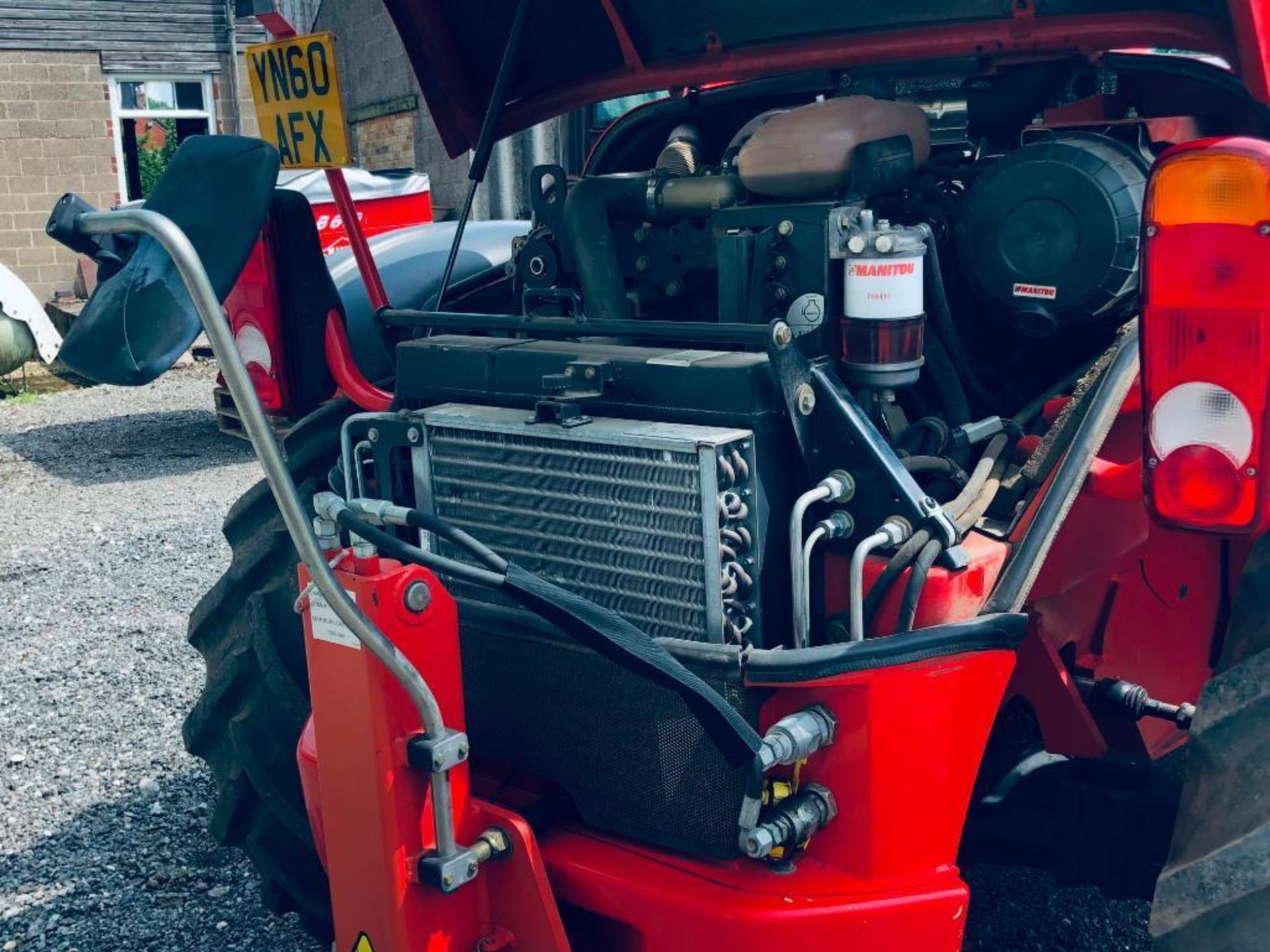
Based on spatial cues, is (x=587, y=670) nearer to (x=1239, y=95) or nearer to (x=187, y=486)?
(x=1239, y=95)

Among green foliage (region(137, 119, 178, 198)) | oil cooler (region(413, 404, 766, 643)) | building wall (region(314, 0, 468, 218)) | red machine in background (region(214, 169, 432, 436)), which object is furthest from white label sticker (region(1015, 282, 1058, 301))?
green foliage (region(137, 119, 178, 198))

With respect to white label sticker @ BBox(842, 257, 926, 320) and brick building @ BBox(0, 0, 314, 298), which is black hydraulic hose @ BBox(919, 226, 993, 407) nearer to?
white label sticker @ BBox(842, 257, 926, 320)

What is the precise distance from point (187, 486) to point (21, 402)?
4.04m

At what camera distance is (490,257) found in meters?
4.42

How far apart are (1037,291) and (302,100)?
1.63m

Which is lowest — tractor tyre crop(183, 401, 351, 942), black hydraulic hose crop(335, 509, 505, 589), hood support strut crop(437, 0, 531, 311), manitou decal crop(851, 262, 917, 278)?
tractor tyre crop(183, 401, 351, 942)

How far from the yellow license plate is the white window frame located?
13034 mm

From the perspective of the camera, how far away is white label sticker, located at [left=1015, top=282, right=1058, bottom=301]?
7.36 feet

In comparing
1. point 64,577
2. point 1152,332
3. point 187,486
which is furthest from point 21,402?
point 1152,332

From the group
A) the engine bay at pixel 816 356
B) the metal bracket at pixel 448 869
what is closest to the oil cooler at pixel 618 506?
the engine bay at pixel 816 356

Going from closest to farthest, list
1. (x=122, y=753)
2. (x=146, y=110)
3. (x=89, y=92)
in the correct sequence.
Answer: (x=122, y=753) < (x=89, y=92) < (x=146, y=110)

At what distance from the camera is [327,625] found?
1.94 meters

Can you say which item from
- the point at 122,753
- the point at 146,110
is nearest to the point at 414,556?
the point at 122,753

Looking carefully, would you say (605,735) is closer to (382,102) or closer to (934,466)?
(934,466)
